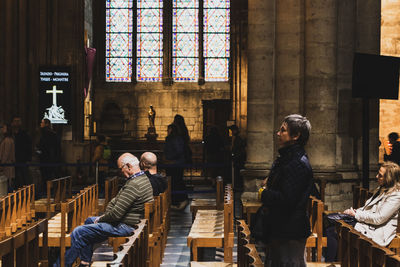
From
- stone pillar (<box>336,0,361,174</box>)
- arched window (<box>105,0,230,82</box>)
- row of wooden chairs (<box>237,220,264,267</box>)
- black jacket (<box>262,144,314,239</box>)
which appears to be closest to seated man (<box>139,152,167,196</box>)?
row of wooden chairs (<box>237,220,264,267</box>)

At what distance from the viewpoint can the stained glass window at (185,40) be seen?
25281mm

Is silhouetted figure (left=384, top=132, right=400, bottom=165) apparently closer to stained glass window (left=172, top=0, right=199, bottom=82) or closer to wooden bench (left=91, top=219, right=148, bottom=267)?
wooden bench (left=91, top=219, right=148, bottom=267)

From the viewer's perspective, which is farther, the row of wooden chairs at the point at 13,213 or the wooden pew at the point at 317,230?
the wooden pew at the point at 317,230

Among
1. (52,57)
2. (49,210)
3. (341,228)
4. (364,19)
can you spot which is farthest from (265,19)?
(52,57)

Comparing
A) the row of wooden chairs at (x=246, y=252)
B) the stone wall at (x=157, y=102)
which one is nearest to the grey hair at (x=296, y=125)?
the row of wooden chairs at (x=246, y=252)

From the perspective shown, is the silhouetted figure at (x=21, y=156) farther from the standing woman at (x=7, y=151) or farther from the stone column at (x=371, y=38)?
the stone column at (x=371, y=38)

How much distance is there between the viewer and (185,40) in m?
25.3

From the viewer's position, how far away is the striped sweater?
6.17 meters

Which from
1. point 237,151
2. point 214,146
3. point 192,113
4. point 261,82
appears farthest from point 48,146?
point 192,113

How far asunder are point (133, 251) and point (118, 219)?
2.45 metres

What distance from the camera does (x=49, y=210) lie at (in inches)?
343

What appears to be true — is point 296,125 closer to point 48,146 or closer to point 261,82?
point 261,82

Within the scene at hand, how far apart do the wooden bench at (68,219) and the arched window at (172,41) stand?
58.7ft

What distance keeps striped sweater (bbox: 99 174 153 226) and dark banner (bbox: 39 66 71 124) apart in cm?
1134
